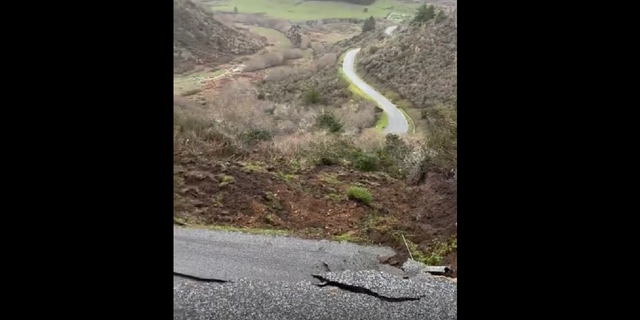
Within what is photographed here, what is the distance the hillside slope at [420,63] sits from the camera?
20.2ft

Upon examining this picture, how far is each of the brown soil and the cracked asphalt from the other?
0.51 metres

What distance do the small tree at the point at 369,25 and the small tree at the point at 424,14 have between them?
48cm

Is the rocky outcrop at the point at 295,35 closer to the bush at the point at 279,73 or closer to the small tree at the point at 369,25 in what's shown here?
the bush at the point at 279,73

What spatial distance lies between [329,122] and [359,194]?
35.9 inches

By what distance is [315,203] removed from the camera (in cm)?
602

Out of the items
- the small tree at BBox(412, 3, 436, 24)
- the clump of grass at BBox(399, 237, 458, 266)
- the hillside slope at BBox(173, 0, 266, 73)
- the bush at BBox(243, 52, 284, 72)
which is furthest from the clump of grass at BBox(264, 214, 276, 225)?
the small tree at BBox(412, 3, 436, 24)

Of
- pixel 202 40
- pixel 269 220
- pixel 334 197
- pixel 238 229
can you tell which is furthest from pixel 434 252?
pixel 202 40

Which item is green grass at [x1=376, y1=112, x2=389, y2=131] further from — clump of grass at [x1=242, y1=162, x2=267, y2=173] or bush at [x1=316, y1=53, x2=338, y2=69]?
clump of grass at [x1=242, y1=162, x2=267, y2=173]
